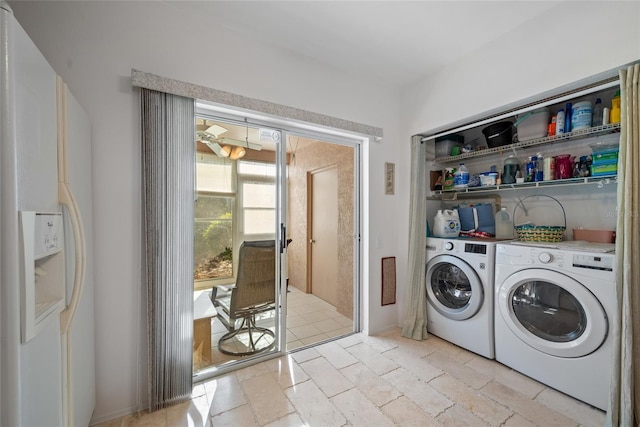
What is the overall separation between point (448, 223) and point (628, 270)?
1276mm

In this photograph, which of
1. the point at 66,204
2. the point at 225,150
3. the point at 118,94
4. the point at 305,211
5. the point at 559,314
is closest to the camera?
the point at 66,204

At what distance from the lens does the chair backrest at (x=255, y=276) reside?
215 cm

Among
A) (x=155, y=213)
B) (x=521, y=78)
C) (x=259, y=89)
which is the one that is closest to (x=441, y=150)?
(x=521, y=78)

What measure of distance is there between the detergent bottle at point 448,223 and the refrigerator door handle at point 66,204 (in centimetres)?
271

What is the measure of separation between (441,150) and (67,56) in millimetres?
A: 3059

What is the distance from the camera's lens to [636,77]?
1.42 meters

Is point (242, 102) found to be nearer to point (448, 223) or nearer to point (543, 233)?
point (448, 223)

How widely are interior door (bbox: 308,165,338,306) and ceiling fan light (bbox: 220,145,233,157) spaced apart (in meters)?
1.53

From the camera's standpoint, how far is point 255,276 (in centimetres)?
221

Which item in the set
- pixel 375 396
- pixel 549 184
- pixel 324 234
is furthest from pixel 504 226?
pixel 324 234

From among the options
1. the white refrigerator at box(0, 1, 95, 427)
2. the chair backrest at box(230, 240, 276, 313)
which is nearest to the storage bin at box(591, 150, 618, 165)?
the chair backrest at box(230, 240, 276, 313)

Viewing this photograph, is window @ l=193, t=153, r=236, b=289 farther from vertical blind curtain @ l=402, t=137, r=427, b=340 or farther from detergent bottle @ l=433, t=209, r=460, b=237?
detergent bottle @ l=433, t=209, r=460, b=237

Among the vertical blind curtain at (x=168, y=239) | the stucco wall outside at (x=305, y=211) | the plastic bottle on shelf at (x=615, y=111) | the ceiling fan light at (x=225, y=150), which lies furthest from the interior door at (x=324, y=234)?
the plastic bottle on shelf at (x=615, y=111)

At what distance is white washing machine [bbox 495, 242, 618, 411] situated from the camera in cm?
156
